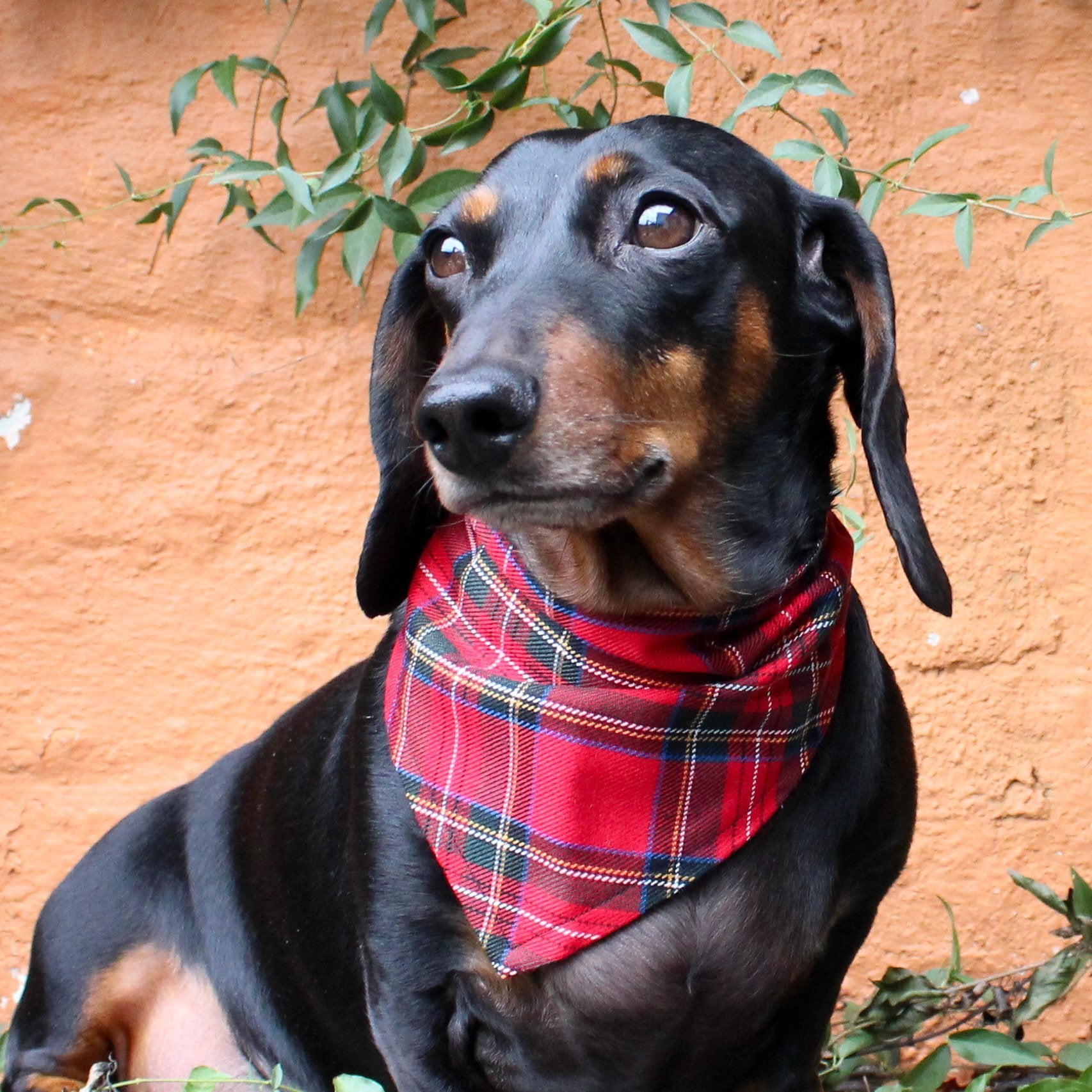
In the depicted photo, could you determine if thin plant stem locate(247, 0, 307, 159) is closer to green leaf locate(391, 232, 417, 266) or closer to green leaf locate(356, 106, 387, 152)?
green leaf locate(356, 106, 387, 152)

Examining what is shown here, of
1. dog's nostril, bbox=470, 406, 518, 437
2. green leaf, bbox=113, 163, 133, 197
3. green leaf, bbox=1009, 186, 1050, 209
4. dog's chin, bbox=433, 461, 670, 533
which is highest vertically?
green leaf, bbox=1009, 186, 1050, 209

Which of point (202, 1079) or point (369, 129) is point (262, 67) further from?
point (202, 1079)

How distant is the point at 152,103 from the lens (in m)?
3.37

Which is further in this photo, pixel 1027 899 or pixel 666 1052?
pixel 1027 899

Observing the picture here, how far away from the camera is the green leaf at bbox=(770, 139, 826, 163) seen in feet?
8.88

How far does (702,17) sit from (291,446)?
4.50 ft

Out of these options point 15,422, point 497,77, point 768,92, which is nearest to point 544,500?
point 768,92

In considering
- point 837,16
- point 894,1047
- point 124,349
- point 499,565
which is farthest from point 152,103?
point 894,1047

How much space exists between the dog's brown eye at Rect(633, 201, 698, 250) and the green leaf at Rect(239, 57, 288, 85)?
4.66ft

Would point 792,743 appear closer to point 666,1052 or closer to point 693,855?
point 693,855

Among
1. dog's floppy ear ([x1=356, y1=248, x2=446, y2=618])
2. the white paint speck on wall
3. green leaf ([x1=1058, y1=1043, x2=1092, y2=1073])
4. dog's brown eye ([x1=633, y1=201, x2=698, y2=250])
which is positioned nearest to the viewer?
dog's brown eye ([x1=633, y1=201, x2=698, y2=250])

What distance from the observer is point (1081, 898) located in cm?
264

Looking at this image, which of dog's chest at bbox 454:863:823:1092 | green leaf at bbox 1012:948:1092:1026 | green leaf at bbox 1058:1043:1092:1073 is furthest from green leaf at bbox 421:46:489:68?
green leaf at bbox 1058:1043:1092:1073

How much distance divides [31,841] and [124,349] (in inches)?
47.6
